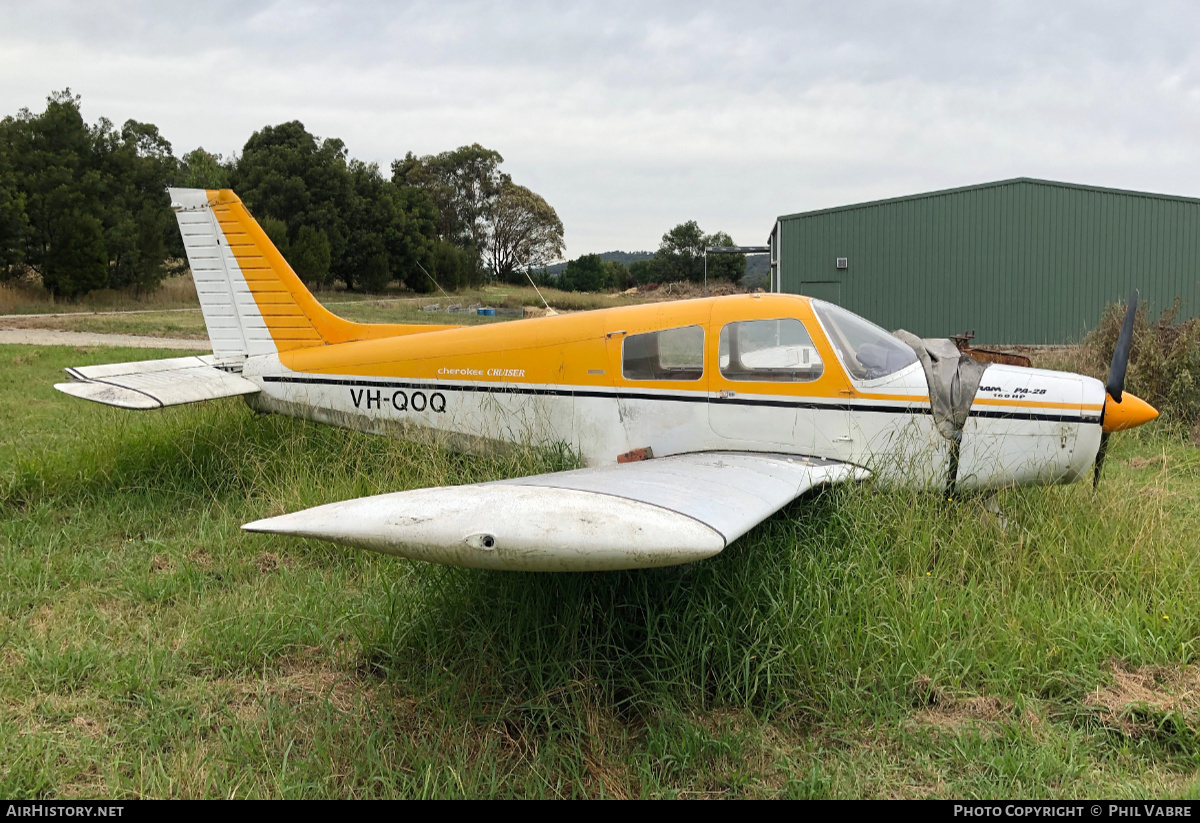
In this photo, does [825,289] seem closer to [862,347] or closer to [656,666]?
[862,347]

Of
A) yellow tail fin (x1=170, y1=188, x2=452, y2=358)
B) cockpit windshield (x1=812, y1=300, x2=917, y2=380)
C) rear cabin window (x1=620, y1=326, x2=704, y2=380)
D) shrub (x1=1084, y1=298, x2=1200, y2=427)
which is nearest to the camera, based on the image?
cockpit windshield (x1=812, y1=300, x2=917, y2=380)

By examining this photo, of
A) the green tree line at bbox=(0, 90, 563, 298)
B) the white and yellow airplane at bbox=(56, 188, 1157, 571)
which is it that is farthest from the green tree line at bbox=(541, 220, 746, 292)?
the white and yellow airplane at bbox=(56, 188, 1157, 571)

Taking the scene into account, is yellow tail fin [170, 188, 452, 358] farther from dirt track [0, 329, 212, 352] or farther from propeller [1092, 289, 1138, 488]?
dirt track [0, 329, 212, 352]

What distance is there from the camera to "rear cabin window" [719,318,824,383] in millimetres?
5109

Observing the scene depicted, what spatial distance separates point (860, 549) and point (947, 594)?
46 cm

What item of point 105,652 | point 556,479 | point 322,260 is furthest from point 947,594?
point 322,260

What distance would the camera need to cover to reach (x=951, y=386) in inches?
197

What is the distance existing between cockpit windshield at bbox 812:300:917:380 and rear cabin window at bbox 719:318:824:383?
18 cm

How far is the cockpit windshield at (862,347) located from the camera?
5.07 metres

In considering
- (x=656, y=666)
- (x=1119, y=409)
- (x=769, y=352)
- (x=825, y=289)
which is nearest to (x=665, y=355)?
(x=769, y=352)

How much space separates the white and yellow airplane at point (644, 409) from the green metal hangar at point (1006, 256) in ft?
47.2

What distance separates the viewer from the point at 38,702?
3.39m

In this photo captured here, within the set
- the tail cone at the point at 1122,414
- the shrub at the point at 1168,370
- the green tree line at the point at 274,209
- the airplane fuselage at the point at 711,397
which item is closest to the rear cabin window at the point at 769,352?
the airplane fuselage at the point at 711,397

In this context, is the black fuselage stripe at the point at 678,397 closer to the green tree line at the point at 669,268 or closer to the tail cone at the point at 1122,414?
the tail cone at the point at 1122,414
